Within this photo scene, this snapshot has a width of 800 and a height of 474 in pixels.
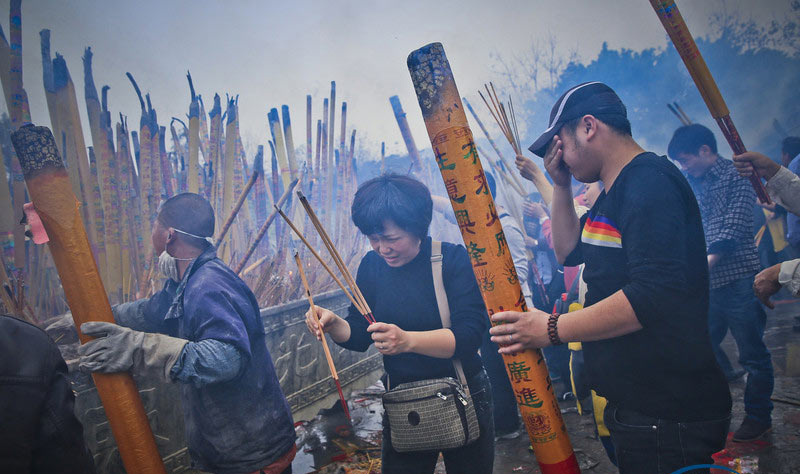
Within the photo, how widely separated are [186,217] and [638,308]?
2.26 meters

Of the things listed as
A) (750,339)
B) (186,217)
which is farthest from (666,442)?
(750,339)

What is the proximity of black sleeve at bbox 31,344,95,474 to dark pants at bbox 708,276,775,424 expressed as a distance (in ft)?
13.5

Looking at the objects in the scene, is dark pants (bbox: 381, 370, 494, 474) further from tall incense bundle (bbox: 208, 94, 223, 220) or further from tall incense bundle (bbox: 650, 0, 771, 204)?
tall incense bundle (bbox: 208, 94, 223, 220)

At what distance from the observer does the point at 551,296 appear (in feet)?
16.7

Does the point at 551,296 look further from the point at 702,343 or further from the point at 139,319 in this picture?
the point at 139,319

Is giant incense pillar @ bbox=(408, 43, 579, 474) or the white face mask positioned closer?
giant incense pillar @ bbox=(408, 43, 579, 474)

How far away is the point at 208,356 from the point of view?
1.84 m

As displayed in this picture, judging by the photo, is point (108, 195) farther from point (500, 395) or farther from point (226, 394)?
point (500, 395)

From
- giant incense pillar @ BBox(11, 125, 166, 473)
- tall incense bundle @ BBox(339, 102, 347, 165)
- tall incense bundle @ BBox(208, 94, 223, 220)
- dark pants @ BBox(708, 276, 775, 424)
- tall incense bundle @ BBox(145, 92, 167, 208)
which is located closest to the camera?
giant incense pillar @ BBox(11, 125, 166, 473)

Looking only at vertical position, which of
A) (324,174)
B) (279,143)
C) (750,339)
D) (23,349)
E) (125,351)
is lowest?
(750,339)

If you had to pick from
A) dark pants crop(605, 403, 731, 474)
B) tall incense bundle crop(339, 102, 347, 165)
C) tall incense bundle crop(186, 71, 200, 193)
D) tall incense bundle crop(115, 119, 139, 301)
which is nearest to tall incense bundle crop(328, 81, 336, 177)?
tall incense bundle crop(339, 102, 347, 165)

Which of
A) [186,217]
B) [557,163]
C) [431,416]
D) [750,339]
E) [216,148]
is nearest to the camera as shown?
[557,163]

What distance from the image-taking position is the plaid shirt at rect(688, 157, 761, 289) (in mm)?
3244

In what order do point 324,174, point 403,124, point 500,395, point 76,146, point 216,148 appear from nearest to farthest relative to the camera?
1. point 76,146
2. point 500,395
3. point 216,148
4. point 403,124
5. point 324,174
